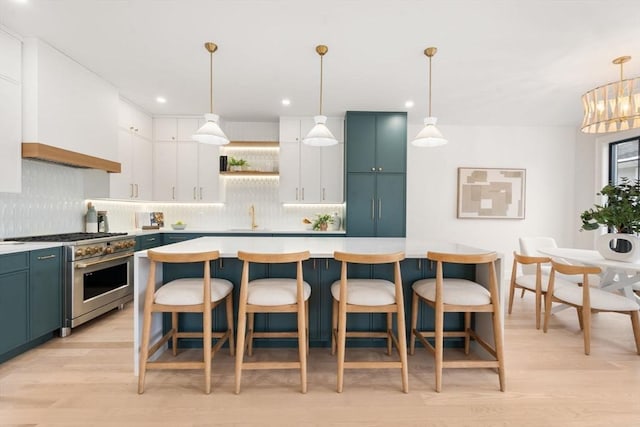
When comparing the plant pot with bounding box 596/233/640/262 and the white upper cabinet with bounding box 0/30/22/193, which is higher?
the white upper cabinet with bounding box 0/30/22/193

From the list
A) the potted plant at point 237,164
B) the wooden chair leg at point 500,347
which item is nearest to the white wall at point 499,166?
the potted plant at point 237,164

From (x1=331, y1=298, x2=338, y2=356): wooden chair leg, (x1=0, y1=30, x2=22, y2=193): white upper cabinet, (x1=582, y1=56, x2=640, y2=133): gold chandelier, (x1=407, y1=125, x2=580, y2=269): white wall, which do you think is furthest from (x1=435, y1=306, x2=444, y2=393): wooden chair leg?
(x1=0, y1=30, x2=22, y2=193): white upper cabinet

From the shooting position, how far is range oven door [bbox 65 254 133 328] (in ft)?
9.23

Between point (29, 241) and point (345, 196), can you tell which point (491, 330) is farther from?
point (29, 241)

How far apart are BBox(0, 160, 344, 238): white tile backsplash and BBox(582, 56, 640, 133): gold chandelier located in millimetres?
3252

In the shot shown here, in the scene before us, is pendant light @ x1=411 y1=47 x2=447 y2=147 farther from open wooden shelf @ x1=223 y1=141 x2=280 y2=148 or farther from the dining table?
open wooden shelf @ x1=223 y1=141 x2=280 y2=148

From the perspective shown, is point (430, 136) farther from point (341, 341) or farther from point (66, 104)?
point (66, 104)

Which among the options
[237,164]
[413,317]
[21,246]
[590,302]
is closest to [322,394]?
[413,317]

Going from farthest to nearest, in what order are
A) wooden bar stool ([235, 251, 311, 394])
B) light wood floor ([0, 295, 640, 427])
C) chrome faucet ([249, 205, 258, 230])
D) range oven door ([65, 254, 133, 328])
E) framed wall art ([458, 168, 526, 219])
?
1. framed wall art ([458, 168, 526, 219])
2. chrome faucet ([249, 205, 258, 230])
3. range oven door ([65, 254, 133, 328])
4. wooden bar stool ([235, 251, 311, 394])
5. light wood floor ([0, 295, 640, 427])

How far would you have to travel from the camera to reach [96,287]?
10.1ft

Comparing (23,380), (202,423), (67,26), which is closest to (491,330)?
(202,423)

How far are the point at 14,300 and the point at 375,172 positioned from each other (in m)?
4.07

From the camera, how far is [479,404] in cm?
186

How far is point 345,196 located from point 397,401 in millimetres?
3096
